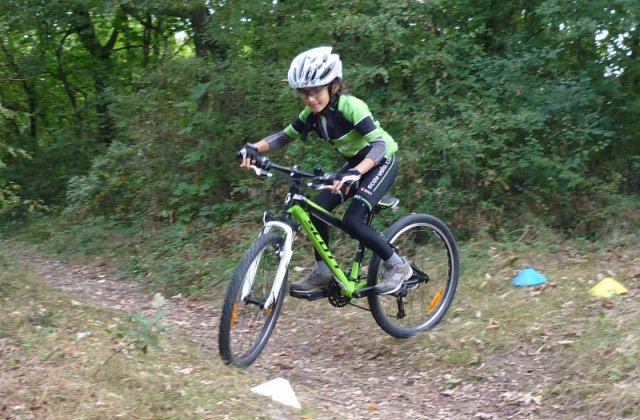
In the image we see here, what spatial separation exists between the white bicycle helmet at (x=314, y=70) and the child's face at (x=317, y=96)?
0.25 feet

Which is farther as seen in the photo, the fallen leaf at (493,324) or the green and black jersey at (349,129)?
the fallen leaf at (493,324)

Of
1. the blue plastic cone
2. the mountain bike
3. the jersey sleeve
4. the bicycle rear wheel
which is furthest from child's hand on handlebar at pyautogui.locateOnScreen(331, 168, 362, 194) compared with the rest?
the blue plastic cone

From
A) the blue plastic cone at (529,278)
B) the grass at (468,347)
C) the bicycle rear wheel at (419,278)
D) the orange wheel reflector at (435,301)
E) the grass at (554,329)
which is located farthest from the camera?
the blue plastic cone at (529,278)

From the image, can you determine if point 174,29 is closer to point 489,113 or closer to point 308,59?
point 489,113

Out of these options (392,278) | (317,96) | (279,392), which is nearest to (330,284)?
(392,278)

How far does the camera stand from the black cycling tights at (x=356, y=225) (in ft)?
17.3

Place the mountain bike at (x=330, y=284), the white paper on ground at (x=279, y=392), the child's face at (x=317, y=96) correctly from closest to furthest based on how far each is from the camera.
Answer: the white paper on ground at (x=279, y=392) → the mountain bike at (x=330, y=284) → the child's face at (x=317, y=96)

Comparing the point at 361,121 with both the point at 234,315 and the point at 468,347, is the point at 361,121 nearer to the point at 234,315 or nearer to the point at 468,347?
the point at 234,315

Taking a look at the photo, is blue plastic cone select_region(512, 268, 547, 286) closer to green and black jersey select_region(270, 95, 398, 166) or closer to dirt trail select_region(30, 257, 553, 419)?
dirt trail select_region(30, 257, 553, 419)

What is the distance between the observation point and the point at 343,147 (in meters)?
5.34

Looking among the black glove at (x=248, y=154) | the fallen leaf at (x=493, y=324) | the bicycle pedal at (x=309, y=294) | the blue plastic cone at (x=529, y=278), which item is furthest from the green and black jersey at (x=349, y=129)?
the blue plastic cone at (x=529, y=278)

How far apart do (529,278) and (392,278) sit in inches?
68.6

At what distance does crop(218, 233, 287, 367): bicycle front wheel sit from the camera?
15.2 ft

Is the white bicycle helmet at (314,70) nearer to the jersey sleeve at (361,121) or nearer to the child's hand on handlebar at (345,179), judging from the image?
the jersey sleeve at (361,121)
